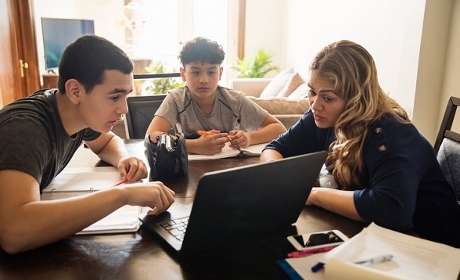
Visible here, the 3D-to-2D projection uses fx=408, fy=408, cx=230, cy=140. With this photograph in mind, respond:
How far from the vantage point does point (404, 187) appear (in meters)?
1.03

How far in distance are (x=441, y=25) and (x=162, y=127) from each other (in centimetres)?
175

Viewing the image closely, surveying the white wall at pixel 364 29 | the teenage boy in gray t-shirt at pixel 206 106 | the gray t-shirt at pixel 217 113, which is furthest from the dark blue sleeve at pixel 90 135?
the white wall at pixel 364 29

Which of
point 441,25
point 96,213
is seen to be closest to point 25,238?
point 96,213

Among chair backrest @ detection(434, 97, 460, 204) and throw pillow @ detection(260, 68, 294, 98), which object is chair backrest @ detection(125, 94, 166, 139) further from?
throw pillow @ detection(260, 68, 294, 98)

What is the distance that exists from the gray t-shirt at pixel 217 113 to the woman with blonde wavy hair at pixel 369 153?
728 mm

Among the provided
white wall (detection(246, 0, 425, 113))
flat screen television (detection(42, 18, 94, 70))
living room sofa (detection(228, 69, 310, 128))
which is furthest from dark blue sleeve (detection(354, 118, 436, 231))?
flat screen television (detection(42, 18, 94, 70))

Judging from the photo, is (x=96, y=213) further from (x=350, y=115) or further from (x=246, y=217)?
(x=350, y=115)

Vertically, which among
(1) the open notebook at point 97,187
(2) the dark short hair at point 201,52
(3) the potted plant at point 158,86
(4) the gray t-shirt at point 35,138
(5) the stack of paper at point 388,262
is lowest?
(3) the potted plant at point 158,86

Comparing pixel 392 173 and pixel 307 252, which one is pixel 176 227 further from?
pixel 392 173

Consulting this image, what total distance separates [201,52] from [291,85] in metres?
2.39

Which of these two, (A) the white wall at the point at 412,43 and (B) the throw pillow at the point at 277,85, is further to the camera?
(B) the throw pillow at the point at 277,85

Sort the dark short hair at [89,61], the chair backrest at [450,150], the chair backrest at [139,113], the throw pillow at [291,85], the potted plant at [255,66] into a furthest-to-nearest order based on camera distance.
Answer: the potted plant at [255,66] → the throw pillow at [291,85] → the chair backrest at [139,113] → the chair backrest at [450,150] → the dark short hair at [89,61]

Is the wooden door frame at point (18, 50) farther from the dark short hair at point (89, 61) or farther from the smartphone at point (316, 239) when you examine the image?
the smartphone at point (316, 239)

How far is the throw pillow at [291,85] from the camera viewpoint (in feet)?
13.8
